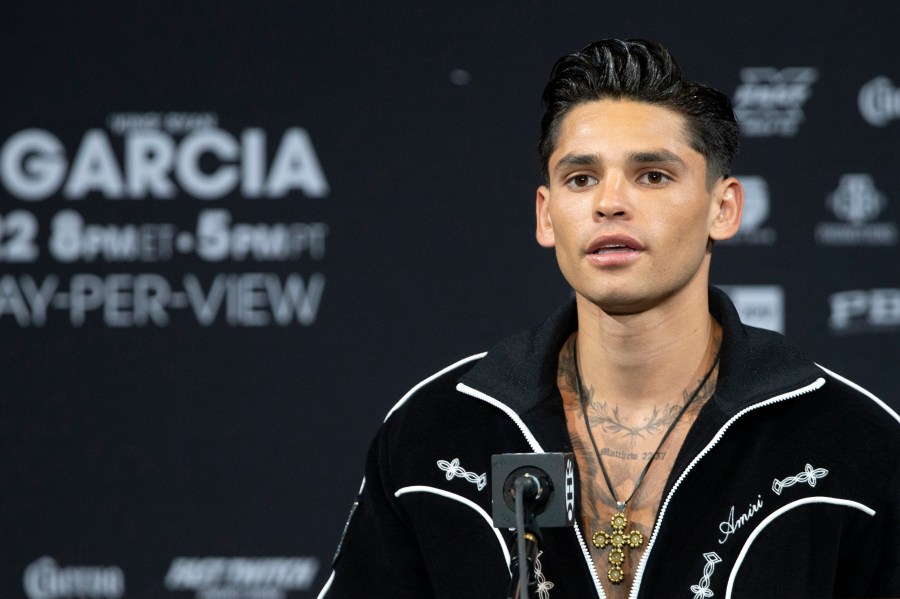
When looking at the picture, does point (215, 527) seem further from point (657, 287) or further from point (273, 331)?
point (657, 287)

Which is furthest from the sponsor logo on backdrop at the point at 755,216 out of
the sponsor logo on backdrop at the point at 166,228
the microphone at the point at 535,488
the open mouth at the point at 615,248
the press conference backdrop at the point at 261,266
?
the microphone at the point at 535,488

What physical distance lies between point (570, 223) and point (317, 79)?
1.56 meters

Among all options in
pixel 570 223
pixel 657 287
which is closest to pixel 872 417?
pixel 657 287

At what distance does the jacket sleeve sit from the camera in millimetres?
1918

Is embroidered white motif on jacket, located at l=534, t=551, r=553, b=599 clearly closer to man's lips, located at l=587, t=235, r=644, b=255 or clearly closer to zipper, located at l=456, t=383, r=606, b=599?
zipper, located at l=456, t=383, r=606, b=599

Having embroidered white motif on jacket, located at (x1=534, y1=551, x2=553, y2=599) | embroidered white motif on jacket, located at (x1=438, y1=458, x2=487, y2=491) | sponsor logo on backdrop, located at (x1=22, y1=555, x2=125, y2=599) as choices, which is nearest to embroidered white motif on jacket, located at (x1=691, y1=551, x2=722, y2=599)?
embroidered white motif on jacket, located at (x1=534, y1=551, x2=553, y2=599)

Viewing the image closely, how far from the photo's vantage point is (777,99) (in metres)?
3.09

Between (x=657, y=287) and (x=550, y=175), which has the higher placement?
(x=550, y=175)

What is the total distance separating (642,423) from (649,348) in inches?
4.9

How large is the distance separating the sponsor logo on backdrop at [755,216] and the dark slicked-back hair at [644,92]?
111 cm

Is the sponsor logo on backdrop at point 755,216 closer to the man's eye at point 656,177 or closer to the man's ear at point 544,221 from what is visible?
the man's ear at point 544,221

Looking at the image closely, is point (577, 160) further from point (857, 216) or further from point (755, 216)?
point (857, 216)

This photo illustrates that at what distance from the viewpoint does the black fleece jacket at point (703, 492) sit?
5.76 feet

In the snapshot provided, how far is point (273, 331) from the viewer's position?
3.16 metres
